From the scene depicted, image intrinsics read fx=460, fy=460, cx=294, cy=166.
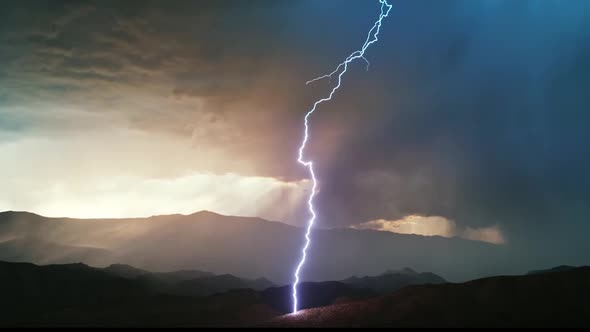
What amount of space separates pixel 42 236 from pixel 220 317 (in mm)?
101677

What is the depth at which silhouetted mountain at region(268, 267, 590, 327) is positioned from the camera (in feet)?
74.4

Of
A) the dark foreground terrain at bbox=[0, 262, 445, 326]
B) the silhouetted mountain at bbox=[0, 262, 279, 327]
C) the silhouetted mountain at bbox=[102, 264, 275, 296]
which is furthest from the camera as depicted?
the silhouetted mountain at bbox=[102, 264, 275, 296]

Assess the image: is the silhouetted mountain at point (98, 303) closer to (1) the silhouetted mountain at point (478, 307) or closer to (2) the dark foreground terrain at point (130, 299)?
Answer: (2) the dark foreground terrain at point (130, 299)

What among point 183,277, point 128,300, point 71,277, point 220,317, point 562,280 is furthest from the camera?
point 183,277

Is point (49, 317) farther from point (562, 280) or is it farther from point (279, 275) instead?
point (279, 275)

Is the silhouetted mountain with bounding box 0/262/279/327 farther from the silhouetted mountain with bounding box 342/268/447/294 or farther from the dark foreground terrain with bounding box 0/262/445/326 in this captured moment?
the silhouetted mountain with bounding box 342/268/447/294

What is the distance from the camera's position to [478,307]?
24938mm

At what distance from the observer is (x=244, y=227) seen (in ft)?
510

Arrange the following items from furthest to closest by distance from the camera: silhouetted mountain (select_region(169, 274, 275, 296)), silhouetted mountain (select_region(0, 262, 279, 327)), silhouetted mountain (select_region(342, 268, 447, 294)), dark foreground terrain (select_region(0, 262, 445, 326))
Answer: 1. silhouetted mountain (select_region(342, 268, 447, 294))
2. silhouetted mountain (select_region(169, 274, 275, 296))
3. dark foreground terrain (select_region(0, 262, 445, 326))
4. silhouetted mountain (select_region(0, 262, 279, 327))

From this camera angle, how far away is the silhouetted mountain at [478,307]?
74.4 ft

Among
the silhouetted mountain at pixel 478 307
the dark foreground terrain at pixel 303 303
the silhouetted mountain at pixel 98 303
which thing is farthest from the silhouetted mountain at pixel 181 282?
the silhouetted mountain at pixel 478 307

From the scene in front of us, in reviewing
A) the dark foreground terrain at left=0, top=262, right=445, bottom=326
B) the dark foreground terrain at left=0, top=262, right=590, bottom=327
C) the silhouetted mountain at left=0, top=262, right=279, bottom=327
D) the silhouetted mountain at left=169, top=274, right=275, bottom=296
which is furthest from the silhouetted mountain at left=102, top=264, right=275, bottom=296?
the silhouetted mountain at left=0, top=262, right=279, bottom=327

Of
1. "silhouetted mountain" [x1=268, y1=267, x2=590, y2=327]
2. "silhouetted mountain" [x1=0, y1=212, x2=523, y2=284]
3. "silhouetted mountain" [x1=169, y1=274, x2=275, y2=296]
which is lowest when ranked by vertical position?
"silhouetted mountain" [x1=268, y1=267, x2=590, y2=327]

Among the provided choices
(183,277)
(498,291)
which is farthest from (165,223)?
(498,291)
